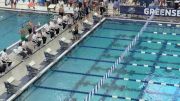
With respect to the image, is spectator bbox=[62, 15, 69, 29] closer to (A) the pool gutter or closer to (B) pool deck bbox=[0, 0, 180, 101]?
(B) pool deck bbox=[0, 0, 180, 101]

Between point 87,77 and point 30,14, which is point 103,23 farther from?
point 87,77

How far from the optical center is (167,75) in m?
15.9

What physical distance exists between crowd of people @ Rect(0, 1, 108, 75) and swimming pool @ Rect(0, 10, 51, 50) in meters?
0.71

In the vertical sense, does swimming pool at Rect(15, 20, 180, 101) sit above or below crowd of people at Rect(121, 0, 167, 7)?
below

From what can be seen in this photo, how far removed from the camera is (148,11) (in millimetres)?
22609

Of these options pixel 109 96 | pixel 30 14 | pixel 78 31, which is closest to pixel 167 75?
pixel 109 96

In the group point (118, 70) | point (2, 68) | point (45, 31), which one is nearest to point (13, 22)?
point (45, 31)

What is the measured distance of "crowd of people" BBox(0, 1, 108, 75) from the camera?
56.0 ft

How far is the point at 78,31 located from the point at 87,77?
4.85m

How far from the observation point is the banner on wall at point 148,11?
2220 centimetres

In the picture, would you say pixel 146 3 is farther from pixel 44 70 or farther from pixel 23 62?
pixel 44 70

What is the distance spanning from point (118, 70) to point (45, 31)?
4.67 metres

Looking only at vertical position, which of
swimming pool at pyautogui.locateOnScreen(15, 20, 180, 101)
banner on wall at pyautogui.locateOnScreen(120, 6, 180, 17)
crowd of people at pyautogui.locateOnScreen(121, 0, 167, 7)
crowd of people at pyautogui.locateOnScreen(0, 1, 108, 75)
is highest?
crowd of people at pyautogui.locateOnScreen(121, 0, 167, 7)

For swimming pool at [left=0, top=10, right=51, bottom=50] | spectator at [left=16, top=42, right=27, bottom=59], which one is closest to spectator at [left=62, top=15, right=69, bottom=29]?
swimming pool at [left=0, top=10, right=51, bottom=50]
